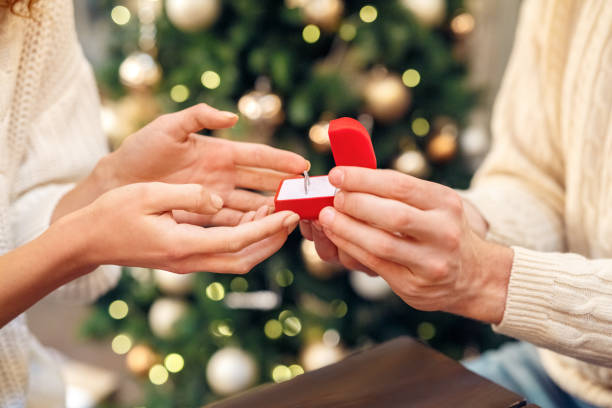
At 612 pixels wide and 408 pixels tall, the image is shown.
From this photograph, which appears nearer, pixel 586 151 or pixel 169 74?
pixel 586 151

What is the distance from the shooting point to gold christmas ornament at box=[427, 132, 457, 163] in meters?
1.41

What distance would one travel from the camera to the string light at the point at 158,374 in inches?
60.8

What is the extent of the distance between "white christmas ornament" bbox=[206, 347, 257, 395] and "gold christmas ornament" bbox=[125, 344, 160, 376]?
26 centimetres

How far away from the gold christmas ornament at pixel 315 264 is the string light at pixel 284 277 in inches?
2.2

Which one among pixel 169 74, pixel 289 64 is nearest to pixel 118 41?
pixel 169 74

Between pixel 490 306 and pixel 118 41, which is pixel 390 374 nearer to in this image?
pixel 490 306

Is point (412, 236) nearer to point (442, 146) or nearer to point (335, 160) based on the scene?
point (335, 160)

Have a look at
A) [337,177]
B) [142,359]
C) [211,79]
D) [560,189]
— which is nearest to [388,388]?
[337,177]

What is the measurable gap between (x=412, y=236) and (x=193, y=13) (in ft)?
2.98

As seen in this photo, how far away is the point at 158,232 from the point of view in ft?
1.90

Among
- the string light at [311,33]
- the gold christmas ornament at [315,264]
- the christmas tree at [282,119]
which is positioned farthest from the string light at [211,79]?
the gold christmas ornament at [315,264]

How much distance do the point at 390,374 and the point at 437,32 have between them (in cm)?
109

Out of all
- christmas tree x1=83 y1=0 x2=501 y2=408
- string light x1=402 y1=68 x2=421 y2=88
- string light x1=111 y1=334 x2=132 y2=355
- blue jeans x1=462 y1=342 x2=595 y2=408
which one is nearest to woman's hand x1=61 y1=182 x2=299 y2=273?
blue jeans x1=462 y1=342 x2=595 y2=408

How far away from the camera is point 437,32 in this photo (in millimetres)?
1454
